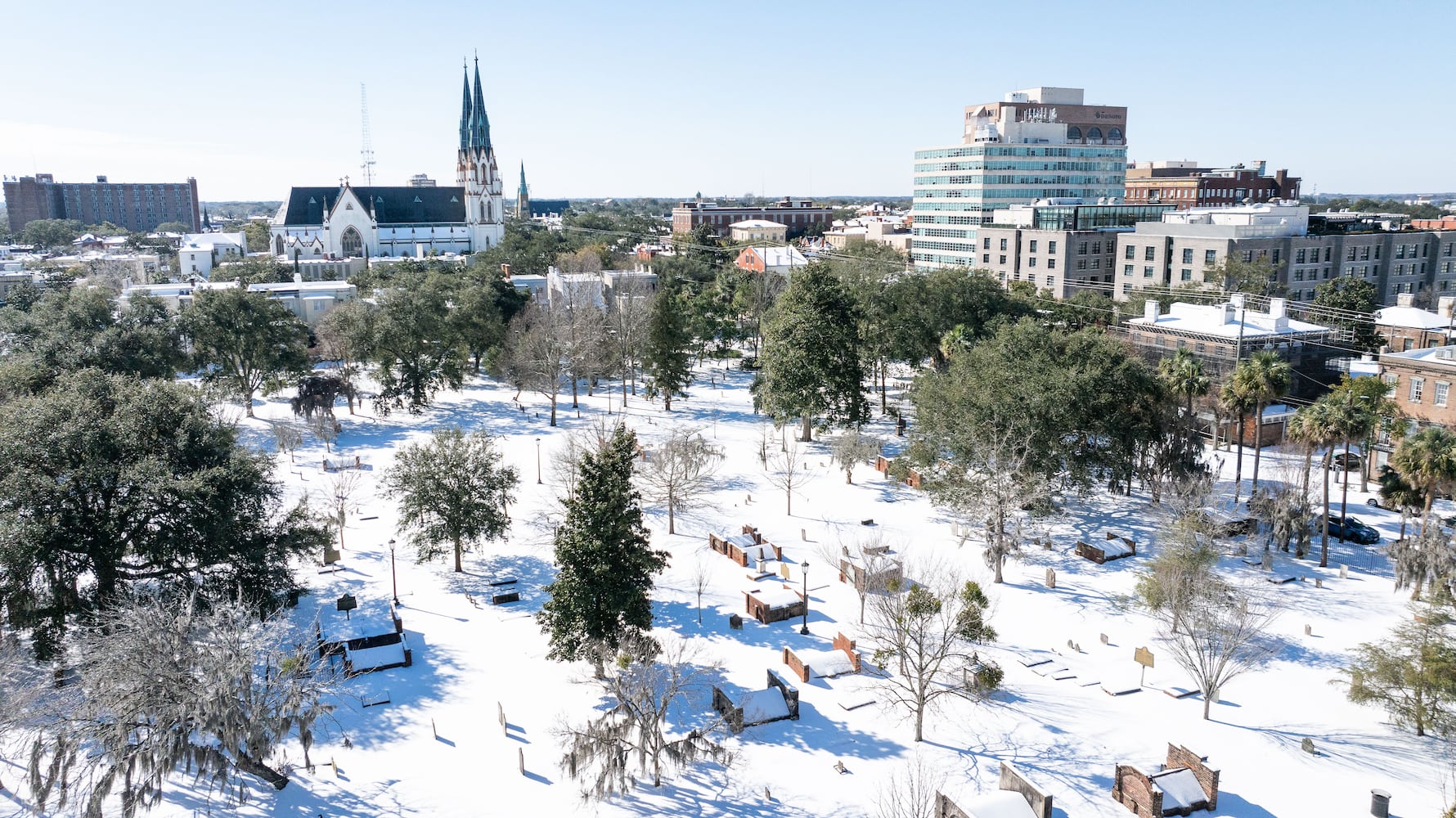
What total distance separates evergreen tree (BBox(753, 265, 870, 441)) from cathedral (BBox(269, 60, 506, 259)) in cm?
8201

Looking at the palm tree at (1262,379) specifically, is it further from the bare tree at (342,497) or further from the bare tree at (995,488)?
the bare tree at (342,497)

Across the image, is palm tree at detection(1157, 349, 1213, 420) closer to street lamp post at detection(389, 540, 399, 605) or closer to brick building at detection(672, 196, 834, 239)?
street lamp post at detection(389, 540, 399, 605)

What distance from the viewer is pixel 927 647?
2609 cm

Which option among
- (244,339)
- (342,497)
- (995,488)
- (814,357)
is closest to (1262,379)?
(995,488)

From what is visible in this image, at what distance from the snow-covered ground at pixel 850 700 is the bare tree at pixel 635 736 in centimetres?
49

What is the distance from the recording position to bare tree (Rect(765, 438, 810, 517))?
3973cm

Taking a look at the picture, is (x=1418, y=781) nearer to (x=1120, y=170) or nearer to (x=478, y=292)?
(x=478, y=292)

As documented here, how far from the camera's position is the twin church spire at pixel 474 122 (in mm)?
119125

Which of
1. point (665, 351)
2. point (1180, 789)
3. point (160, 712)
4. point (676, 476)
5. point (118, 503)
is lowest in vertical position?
point (1180, 789)

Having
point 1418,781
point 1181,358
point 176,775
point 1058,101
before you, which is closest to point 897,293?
point 1181,358

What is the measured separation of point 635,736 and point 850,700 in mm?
5928

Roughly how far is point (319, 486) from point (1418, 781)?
40572mm

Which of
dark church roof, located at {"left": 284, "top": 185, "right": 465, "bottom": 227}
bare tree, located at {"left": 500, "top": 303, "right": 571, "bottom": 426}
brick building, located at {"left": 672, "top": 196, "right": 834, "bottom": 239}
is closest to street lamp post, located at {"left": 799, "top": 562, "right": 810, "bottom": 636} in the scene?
bare tree, located at {"left": 500, "top": 303, "right": 571, "bottom": 426}

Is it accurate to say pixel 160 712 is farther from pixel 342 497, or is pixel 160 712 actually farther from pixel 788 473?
pixel 788 473
